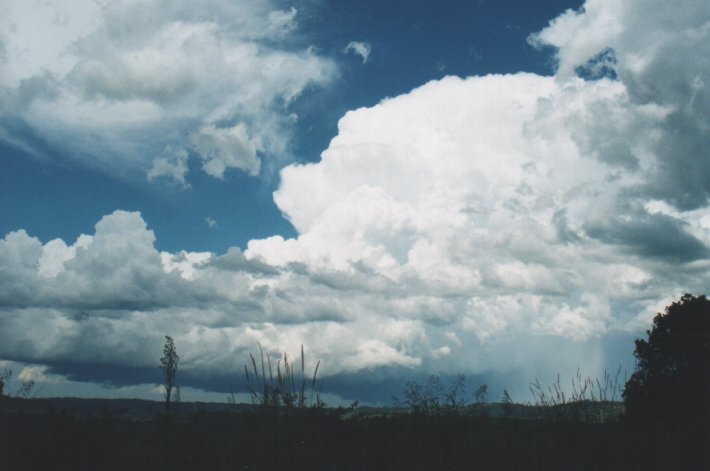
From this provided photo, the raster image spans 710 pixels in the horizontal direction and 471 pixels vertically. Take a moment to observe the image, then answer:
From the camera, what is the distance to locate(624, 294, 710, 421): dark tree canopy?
2245 centimetres

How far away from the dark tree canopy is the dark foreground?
8177 mm

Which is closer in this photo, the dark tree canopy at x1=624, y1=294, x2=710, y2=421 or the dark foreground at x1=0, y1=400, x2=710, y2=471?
the dark foreground at x1=0, y1=400, x2=710, y2=471

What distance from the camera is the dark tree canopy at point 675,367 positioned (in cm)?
2245

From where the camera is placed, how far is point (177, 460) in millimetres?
10469

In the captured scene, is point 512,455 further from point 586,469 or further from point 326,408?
point 326,408

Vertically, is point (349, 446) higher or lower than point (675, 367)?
lower

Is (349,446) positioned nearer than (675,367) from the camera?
Yes

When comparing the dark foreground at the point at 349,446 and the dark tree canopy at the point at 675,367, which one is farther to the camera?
the dark tree canopy at the point at 675,367

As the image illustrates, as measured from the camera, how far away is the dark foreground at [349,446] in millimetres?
10352

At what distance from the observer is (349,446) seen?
12633 millimetres

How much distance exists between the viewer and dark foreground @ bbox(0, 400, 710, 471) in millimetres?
10352

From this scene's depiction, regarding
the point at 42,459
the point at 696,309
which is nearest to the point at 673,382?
the point at 696,309

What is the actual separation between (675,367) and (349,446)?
18.1m

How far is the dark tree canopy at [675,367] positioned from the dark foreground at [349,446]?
818 centimetres
